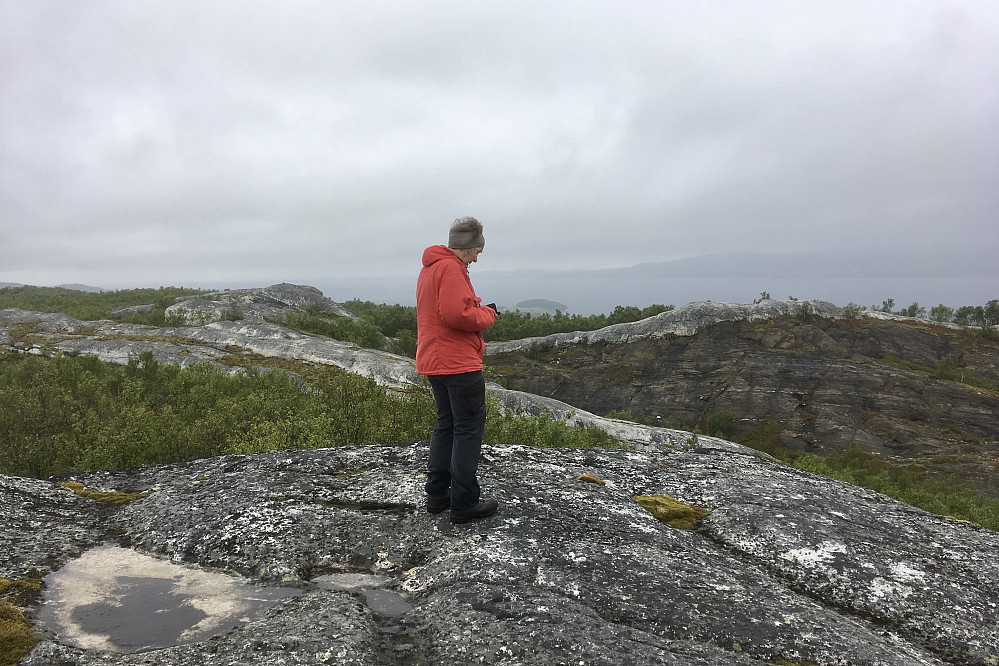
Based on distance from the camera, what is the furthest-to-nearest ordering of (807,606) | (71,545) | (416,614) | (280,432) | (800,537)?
(280,432) → (800,537) → (71,545) → (807,606) → (416,614)

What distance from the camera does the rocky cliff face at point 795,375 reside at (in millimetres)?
32250

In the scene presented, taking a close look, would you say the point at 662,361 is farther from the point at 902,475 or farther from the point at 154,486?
the point at 154,486

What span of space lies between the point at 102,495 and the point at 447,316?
618cm

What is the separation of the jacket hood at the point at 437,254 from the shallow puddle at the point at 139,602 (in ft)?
13.1

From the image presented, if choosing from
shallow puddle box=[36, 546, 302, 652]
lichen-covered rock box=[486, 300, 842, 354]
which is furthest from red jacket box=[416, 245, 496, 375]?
lichen-covered rock box=[486, 300, 842, 354]

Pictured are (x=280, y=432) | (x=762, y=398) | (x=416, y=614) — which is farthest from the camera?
(x=762, y=398)

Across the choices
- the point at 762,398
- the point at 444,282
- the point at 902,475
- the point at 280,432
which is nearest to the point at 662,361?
the point at 762,398

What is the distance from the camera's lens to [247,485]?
23.8 feet

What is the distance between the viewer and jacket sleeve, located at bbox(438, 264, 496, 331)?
579cm

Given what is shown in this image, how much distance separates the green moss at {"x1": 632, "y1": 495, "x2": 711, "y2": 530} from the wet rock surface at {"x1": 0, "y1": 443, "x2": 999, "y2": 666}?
17cm

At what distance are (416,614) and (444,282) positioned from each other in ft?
11.5

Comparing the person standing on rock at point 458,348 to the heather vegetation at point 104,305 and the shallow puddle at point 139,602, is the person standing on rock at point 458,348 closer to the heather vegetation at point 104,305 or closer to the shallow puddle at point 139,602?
the shallow puddle at point 139,602

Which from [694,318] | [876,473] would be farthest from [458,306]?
[694,318]

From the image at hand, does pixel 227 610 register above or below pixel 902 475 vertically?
above
